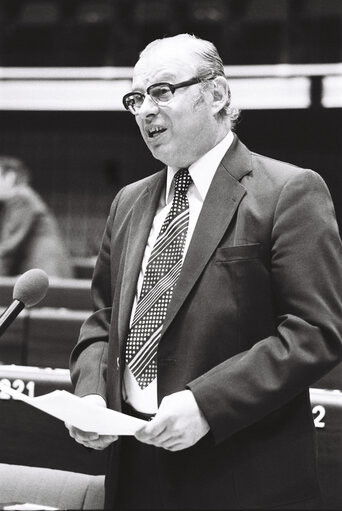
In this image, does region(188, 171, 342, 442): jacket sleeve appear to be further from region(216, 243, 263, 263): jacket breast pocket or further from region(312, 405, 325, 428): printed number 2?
region(312, 405, 325, 428): printed number 2

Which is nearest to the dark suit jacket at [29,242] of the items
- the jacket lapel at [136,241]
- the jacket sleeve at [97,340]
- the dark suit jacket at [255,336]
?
the jacket sleeve at [97,340]

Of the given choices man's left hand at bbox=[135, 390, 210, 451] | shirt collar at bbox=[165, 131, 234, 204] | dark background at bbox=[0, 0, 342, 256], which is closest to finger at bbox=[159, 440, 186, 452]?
man's left hand at bbox=[135, 390, 210, 451]

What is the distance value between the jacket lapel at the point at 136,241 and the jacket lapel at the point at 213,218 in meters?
0.14

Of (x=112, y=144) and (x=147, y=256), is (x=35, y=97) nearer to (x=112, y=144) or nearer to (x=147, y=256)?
(x=112, y=144)

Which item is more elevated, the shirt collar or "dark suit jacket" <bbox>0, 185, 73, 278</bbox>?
the shirt collar

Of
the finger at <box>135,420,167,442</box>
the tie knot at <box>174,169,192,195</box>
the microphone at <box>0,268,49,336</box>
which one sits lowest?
the finger at <box>135,420,167,442</box>

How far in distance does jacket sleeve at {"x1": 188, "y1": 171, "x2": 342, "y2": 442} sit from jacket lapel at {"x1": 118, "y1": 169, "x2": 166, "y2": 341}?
0.85 feet

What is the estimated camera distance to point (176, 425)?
1.32 m

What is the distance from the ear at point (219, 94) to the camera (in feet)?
5.26

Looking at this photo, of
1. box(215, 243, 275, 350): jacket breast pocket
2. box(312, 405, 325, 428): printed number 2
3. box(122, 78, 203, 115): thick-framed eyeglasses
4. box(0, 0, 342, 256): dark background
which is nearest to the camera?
box(215, 243, 275, 350): jacket breast pocket

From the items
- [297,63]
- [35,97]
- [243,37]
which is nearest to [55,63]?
[35,97]

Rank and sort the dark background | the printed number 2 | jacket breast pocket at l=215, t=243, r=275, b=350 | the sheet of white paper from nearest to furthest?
the sheet of white paper, jacket breast pocket at l=215, t=243, r=275, b=350, the printed number 2, the dark background

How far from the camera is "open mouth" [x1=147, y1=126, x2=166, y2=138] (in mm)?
1569

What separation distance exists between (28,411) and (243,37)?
21.3 ft
